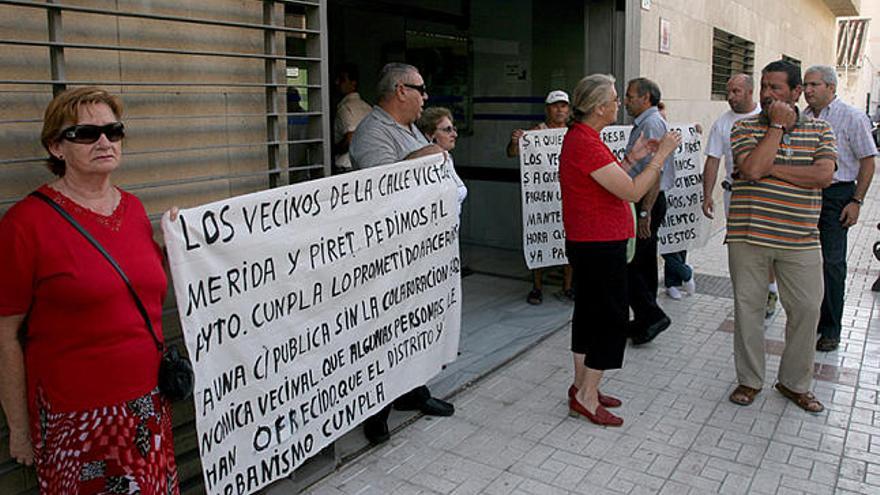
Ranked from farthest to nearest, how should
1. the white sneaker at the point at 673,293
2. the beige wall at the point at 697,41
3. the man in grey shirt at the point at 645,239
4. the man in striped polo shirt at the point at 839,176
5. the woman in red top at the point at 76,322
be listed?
the beige wall at the point at 697,41
the white sneaker at the point at 673,293
the man in grey shirt at the point at 645,239
the man in striped polo shirt at the point at 839,176
the woman in red top at the point at 76,322

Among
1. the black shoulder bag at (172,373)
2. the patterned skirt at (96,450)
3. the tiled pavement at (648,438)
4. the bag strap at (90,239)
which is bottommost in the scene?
the tiled pavement at (648,438)

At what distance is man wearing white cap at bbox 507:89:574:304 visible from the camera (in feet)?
21.2

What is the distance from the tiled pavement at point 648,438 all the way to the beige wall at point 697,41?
11.2 feet

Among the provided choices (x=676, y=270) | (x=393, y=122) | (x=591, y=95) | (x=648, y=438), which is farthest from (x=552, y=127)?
(x=648, y=438)

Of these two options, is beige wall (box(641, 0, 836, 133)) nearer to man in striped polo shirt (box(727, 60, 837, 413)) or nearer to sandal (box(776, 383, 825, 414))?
man in striped polo shirt (box(727, 60, 837, 413))

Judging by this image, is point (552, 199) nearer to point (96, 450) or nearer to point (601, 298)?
point (601, 298)

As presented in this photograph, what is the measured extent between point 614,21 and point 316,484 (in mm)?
5167

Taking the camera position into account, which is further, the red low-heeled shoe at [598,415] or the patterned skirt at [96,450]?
the red low-heeled shoe at [598,415]

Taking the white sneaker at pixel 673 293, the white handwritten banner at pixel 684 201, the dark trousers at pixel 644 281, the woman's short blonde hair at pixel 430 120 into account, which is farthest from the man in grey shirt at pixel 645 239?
the woman's short blonde hair at pixel 430 120

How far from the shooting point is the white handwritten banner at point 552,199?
20.2 feet

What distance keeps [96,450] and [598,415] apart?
2.84 meters

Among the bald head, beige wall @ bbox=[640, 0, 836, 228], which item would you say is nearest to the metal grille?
beige wall @ bbox=[640, 0, 836, 228]

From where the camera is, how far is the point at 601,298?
4043 mm

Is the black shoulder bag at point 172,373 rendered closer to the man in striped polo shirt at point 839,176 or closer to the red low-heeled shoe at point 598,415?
the red low-heeled shoe at point 598,415
